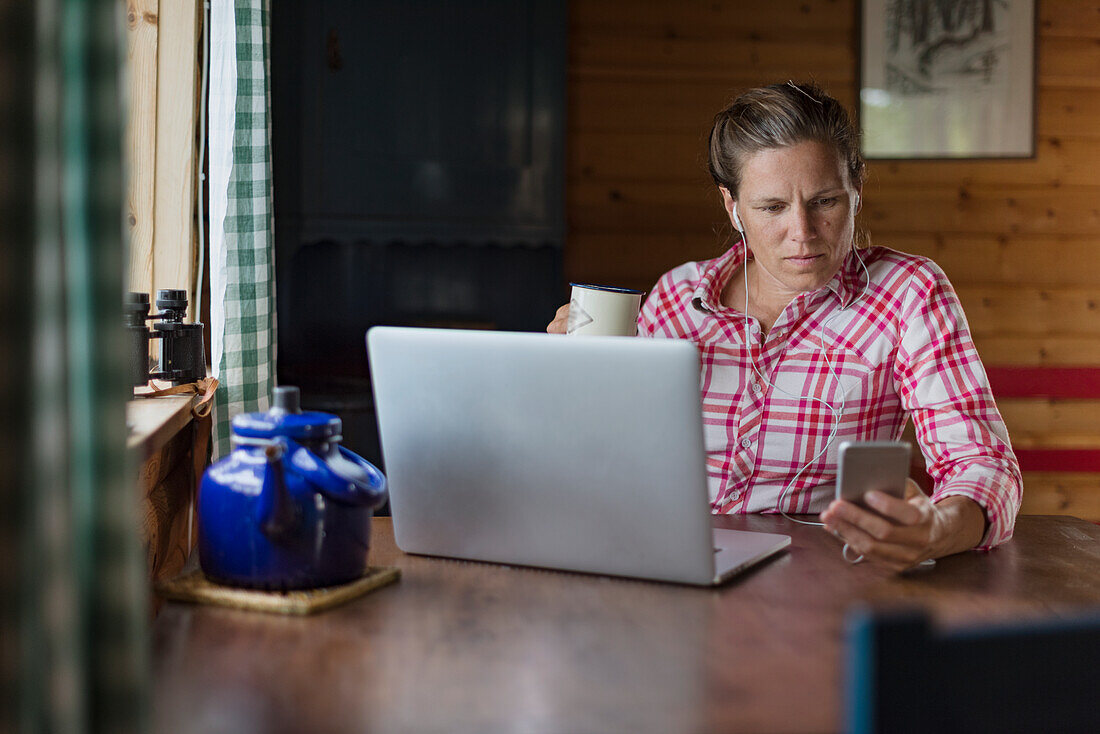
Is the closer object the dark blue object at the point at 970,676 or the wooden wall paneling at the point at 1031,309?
the dark blue object at the point at 970,676

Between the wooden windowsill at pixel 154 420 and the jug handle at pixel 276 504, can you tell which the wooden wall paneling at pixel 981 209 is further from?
the jug handle at pixel 276 504

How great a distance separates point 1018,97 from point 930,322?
2064 millimetres

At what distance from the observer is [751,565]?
3.68ft

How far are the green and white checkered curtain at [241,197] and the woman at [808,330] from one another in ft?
2.12

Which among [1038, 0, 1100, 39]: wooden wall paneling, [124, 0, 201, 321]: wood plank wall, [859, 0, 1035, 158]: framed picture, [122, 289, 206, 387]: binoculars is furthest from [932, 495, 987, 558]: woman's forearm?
[1038, 0, 1100, 39]: wooden wall paneling

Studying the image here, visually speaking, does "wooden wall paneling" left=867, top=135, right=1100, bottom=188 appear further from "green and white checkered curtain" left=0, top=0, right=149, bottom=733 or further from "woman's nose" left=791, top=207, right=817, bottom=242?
"green and white checkered curtain" left=0, top=0, right=149, bottom=733

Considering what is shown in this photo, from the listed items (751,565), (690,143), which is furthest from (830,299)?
(690,143)

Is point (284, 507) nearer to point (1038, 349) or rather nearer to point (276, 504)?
point (276, 504)

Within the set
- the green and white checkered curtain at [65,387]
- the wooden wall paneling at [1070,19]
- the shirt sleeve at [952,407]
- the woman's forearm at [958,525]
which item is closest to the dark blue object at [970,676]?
the green and white checkered curtain at [65,387]

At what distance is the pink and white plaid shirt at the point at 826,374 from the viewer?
1.51m

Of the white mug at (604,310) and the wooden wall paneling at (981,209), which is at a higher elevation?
the wooden wall paneling at (981,209)

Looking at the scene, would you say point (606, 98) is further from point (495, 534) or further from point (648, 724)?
point (648, 724)

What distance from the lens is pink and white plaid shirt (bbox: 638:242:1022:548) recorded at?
1.51 metres

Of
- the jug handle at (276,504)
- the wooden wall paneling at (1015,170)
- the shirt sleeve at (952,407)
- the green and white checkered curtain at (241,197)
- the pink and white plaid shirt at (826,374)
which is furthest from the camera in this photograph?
the wooden wall paneling at (1015,170)
